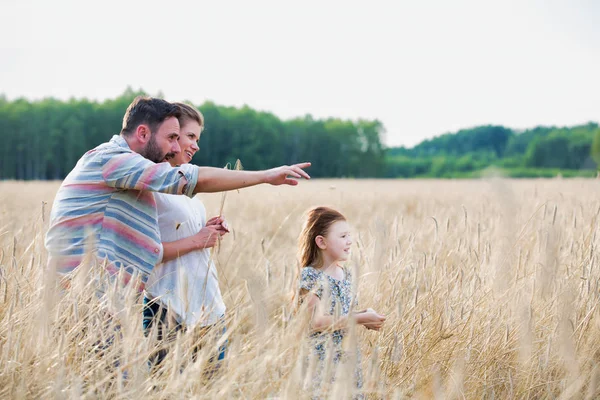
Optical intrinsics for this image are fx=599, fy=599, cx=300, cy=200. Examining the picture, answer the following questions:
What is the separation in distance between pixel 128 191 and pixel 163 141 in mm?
252

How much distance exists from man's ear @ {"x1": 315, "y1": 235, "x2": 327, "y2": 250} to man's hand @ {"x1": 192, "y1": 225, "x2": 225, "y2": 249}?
1.31 feet

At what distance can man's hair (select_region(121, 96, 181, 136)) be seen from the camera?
7.91ft

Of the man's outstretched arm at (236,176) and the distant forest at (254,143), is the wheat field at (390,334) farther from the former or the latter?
the distant forest at (254,143)

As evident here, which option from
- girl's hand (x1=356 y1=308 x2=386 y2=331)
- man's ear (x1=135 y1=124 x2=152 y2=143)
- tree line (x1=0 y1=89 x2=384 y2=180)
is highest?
tree line (x1=0 y1=89 x2=384 y2=180)

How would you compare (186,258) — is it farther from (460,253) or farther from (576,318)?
(576,318)

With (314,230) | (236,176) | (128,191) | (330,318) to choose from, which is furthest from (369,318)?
(128,191)

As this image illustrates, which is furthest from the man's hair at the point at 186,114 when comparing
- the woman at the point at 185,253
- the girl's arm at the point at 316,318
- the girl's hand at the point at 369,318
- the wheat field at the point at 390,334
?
the girl's hand at the point at 369,318

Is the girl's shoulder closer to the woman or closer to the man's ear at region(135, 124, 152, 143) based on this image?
the woman

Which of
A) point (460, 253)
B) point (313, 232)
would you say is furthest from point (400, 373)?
point (460, 253)

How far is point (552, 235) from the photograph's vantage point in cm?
195

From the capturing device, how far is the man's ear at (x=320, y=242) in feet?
8.07

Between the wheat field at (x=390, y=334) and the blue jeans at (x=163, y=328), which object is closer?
the wheat field at (x=390, y=334)

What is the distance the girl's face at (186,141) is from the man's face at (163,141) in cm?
11

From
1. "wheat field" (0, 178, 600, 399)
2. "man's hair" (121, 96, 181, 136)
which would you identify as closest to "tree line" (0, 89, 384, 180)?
"wheat field" (0, 178, 600, 399)
